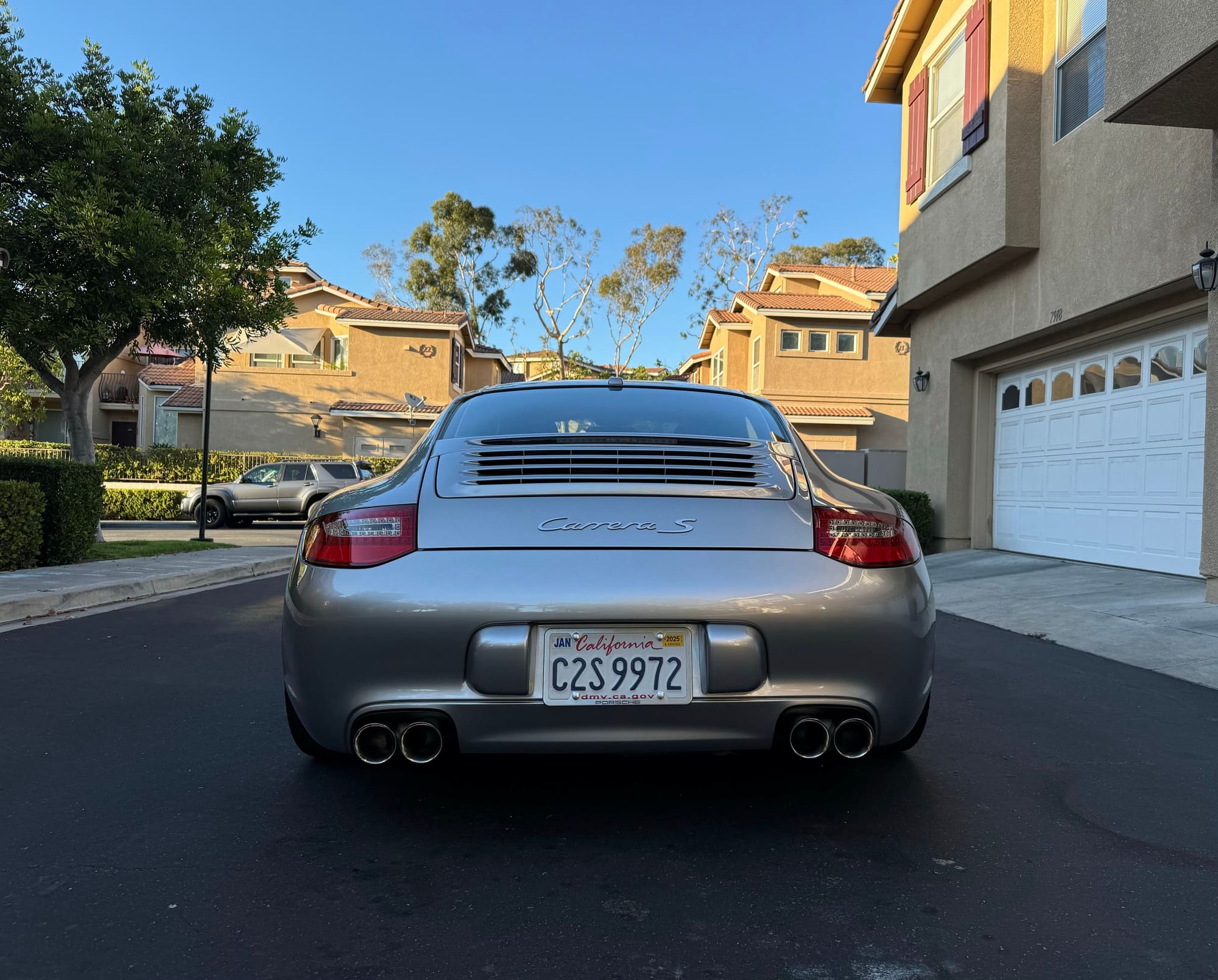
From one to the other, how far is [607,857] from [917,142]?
45.0ft

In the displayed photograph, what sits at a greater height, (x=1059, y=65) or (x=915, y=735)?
(x=1059, y=65)

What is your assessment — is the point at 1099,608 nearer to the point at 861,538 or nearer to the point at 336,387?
the point at 861,538

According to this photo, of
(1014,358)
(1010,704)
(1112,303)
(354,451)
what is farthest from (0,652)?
(354,451)

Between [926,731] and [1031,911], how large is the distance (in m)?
1.71

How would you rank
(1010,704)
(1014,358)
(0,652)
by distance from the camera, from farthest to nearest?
(1014,358)
(0,652)
(1010,704)

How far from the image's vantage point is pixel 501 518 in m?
2.80

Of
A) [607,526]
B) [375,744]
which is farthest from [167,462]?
[607,526]

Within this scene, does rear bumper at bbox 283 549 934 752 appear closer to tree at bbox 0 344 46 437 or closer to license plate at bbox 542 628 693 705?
license plate at bbox 542 628 693 705

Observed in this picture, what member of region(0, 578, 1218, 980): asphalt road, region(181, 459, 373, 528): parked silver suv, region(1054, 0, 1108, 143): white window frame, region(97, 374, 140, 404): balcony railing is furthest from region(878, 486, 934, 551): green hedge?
region(97, 374, 140, 404): balcony railing

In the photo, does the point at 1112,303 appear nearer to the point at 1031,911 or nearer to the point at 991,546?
the point at 991,546

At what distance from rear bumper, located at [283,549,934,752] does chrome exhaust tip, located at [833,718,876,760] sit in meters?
0.04

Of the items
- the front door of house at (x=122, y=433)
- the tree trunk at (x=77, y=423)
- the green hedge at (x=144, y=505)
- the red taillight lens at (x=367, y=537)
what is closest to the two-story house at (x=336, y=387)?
the green hedge at (x=144, y=505)

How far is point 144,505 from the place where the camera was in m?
23.4

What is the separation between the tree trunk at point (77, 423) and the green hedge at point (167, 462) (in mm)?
14370
